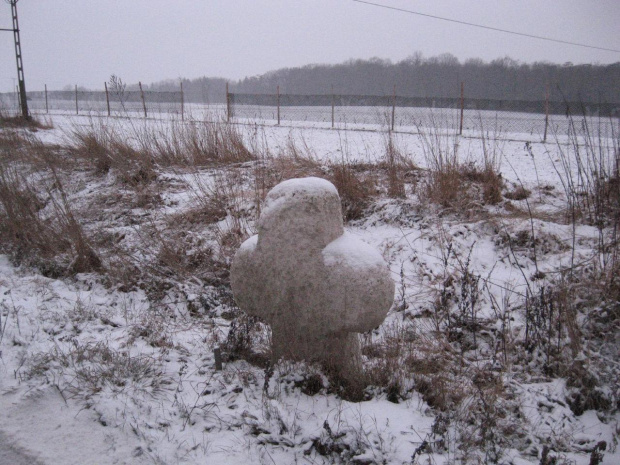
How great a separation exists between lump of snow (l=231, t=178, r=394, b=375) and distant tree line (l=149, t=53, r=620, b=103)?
6.98m

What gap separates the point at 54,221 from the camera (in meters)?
5.04

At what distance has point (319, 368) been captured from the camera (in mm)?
2572

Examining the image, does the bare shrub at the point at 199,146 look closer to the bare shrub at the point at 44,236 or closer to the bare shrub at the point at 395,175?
the bare shrub at the point at 395,175

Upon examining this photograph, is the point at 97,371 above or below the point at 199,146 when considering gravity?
below

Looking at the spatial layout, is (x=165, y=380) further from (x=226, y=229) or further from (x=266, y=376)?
(x=226, y=229)

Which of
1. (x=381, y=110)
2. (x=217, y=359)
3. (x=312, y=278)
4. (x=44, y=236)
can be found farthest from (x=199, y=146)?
(x=381, y=110)

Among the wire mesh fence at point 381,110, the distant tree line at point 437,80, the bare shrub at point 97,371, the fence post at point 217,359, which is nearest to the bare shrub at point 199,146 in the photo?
the distant tree line at point 437,80

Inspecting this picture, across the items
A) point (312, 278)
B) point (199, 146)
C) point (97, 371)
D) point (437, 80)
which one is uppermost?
point (437, 80)

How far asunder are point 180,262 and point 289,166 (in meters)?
2.68

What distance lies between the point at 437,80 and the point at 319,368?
3546 cm

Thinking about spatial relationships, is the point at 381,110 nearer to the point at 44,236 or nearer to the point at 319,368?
the point at 44,236

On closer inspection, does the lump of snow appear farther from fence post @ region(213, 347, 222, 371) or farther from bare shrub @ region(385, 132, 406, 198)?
bare shrub @ region(385, 132, 406, 198)

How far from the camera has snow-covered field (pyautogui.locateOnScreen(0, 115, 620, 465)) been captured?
7.11ft

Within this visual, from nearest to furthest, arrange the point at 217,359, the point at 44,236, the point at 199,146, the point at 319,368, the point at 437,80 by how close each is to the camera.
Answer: the point at 319,368 < the point at 217,359 < the point at 44,236 < the point at 199,146 < the point at 437,80
